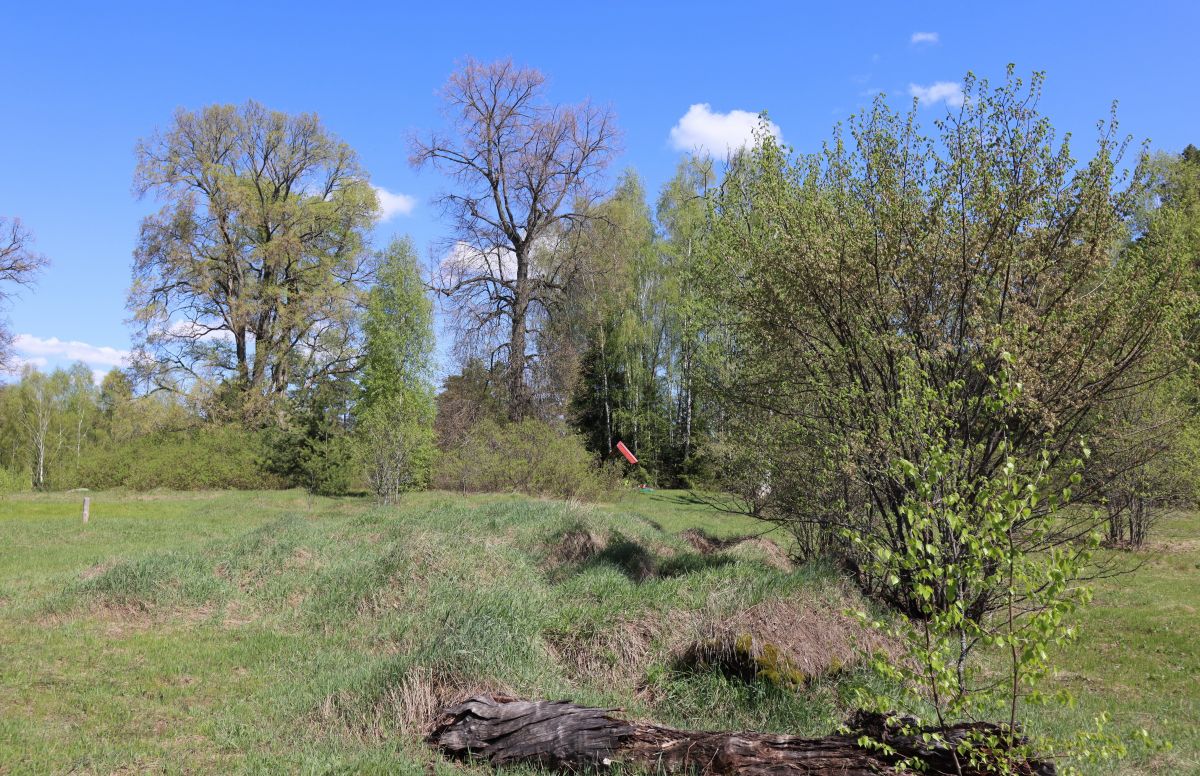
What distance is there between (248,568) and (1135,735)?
1062cm

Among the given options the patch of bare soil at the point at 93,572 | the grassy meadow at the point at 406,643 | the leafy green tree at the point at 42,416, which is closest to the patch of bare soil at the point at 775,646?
the grassy meadow at the point at 406,643

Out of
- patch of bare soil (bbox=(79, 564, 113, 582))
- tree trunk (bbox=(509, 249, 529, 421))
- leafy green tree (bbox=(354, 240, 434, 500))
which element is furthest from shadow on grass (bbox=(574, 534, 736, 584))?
tree trunk (bbox=(509, 249, 529, 421))

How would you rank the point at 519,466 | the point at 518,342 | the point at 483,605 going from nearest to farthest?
the point at 483,605
the point at 519,466
the point at 518,342

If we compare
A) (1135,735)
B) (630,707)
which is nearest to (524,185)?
(630,707)

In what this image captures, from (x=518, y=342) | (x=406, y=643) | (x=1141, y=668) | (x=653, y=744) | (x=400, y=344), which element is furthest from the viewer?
(x=518, y=342)

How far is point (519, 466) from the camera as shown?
89.0 feet

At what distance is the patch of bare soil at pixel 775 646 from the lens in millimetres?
6840

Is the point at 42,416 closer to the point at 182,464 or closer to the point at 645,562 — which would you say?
the point at 182,464

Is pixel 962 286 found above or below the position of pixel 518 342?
below

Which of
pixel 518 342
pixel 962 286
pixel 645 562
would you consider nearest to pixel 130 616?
pixel 645 562

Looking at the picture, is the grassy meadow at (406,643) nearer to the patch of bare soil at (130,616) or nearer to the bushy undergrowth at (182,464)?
the patch of bare soil at (130,616)

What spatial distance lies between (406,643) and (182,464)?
25.3 meters

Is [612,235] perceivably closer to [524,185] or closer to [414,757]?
[524,185]

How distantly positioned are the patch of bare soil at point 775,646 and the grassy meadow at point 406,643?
0.12 feet
